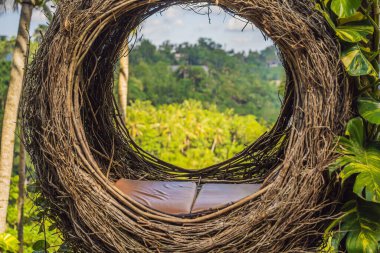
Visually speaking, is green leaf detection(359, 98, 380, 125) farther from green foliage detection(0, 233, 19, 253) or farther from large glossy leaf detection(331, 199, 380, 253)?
green foliage detection(0, 233, 19, 253)

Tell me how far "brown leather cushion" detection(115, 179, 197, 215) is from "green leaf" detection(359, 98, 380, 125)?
0.72m

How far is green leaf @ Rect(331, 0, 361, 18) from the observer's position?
6.72ft

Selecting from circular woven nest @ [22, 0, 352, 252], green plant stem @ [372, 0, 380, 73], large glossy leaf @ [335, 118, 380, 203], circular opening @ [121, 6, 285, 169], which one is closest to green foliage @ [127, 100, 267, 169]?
circular opening @ [121, 6, 285, 169]

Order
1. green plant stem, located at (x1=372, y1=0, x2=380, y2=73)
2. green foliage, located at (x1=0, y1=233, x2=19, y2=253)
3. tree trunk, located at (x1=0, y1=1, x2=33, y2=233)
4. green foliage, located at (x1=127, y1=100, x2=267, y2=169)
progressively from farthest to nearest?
green foliage, located at (x1=127, y1=100, x2=267, y2=169) → tree trunk, located at (x1=0, y1=1, x2=33, y2=233) → green foliage, located at (x1=0, y1=233, x2=19, y2=253) → green plant stem, located at (x1=372, y1=0, x2=380, y2=73)

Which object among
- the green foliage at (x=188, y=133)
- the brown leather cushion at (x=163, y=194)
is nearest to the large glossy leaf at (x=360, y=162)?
the brown leather cushion at (x=163, y=194)

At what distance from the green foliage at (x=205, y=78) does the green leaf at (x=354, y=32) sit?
112ft

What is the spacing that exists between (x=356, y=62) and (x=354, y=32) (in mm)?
109

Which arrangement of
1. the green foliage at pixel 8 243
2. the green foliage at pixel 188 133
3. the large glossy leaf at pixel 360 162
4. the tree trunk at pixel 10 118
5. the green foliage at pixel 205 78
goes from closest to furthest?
the large glossy leaf at pixel 360 162, the green foliage at pixel 8 243, the tree trunk at pixel 10 118, the green foliage at pixel 188 133, the green foliage at pixel 205 78

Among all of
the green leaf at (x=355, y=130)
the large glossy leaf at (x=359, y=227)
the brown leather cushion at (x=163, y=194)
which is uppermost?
the green leaf at (x=355, y=130)

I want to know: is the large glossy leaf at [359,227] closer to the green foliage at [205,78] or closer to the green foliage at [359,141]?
the green foliage at [359,141]

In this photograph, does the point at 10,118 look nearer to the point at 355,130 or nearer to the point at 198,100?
the point at 355,130

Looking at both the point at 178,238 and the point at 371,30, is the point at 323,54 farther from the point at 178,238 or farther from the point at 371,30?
the point at 178,238

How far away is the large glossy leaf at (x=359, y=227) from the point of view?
2037 mm

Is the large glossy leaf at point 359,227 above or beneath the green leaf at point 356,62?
beneath
